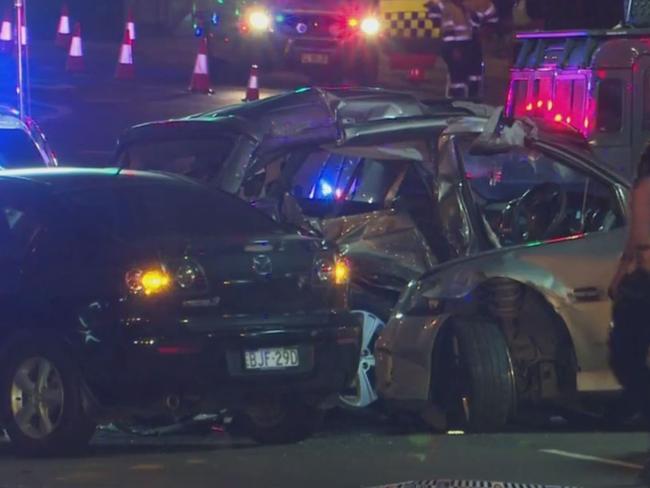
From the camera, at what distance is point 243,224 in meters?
8.15

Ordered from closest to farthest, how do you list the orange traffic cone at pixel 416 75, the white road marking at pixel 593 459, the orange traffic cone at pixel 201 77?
the white road marking at pixel 593 459 < the orange traffic cone at pixel 201 77 < the orange traffic cone at pixel 416 75

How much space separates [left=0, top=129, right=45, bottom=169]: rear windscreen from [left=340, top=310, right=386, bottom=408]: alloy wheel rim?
11.9 ft

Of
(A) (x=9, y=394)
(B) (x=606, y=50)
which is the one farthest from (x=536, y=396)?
(B) (x=606, y=50)

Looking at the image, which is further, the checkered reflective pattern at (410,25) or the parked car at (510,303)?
the checkered reflective pattern at (410,25)

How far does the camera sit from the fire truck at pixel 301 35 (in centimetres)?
2498

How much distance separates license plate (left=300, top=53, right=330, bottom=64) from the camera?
25.1 meters

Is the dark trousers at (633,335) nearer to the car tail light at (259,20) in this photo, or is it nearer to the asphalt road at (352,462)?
the asphalt road at (352,462)

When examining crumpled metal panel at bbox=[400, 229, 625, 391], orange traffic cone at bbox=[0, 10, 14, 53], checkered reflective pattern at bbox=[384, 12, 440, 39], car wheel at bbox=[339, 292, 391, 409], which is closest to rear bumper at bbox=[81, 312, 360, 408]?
car wheel at bbox=[339, 292, 391, 409]

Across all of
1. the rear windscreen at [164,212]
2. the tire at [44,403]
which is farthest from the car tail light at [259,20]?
the tire at [44,403]

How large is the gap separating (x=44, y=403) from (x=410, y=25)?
20.6 m

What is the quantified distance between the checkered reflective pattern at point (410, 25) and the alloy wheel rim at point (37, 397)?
65.5ft

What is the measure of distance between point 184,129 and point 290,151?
0.73 meters

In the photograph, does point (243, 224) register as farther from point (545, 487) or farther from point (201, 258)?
point (545, 487)

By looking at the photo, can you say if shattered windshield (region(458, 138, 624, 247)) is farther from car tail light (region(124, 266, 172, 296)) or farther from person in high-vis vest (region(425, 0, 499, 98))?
person in high-vis vest (region(425, 0, 499, 98))
